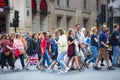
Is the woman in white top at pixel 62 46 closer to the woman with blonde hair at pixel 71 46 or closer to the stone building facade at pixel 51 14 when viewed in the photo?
the woman with blonde hair at pixel 71 46

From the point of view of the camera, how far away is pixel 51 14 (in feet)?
141

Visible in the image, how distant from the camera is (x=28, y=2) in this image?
38.1 metres

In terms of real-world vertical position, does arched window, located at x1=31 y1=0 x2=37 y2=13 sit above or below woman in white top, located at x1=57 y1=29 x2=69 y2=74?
above

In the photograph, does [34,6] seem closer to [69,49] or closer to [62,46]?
[69,49]

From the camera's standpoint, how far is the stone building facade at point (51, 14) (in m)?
37.6

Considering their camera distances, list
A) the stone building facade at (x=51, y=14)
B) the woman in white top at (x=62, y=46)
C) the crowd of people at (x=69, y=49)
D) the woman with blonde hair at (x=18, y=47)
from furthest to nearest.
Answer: the stone building facade at (x=51, y=14), the woman with blonde hair at (x=18, y=47), the crowd of people at (x=69, y=49), the woman in white top at (x=62, y=46)

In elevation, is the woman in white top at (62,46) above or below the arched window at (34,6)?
below

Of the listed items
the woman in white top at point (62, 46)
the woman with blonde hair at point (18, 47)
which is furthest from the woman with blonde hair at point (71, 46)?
the woman with blonde hair at point (18, 47)

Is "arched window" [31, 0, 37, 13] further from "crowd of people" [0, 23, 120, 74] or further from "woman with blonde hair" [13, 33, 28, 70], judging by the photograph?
"woman with blonde hair" [13, 33, 28, 70]

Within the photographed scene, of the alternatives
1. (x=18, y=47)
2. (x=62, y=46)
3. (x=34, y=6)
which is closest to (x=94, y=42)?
(x=62, y=46)

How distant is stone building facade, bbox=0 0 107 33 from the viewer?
37.6 m

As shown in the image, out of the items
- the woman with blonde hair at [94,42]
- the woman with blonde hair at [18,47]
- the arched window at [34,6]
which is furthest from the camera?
the arched window at [34,6]

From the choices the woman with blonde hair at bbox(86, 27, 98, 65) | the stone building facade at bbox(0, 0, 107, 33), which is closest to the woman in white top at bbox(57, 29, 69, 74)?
the woman with blonde hair at bbox(86, 27, 98, 65)

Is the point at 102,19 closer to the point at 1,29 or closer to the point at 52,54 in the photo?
the point at 1,29
